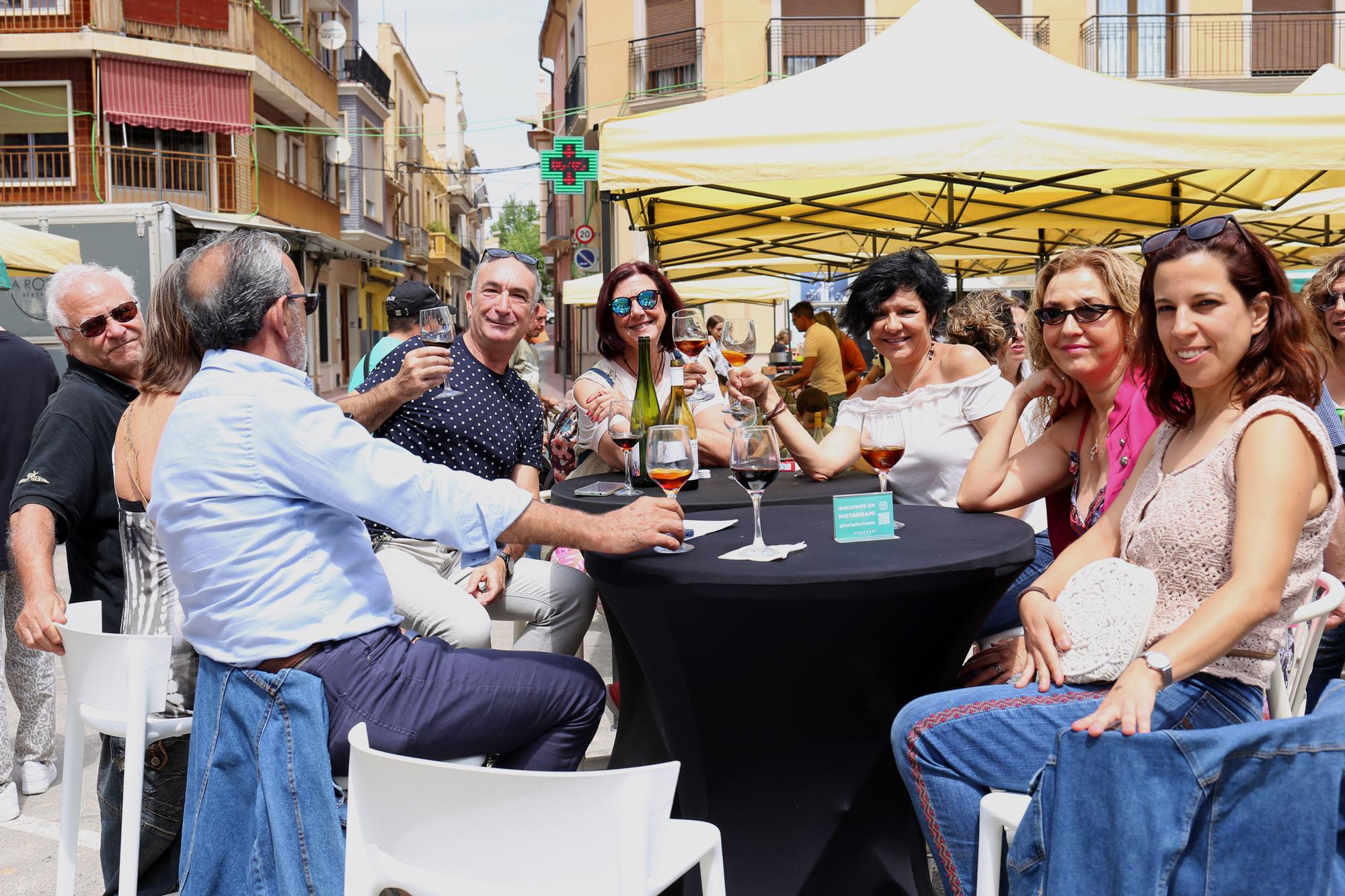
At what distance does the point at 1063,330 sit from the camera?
2982mm

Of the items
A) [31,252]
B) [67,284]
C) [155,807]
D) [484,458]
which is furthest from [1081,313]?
[31,252]

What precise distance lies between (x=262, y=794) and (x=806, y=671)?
1.19 metres

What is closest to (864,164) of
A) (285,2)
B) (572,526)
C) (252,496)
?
(572,526)

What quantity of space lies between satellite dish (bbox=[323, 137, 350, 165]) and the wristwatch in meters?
30.4

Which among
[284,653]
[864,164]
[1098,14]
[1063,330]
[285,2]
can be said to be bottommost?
[284,653]

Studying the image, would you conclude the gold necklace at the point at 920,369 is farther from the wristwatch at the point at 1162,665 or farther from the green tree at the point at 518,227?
the green tree at the point at 518,227

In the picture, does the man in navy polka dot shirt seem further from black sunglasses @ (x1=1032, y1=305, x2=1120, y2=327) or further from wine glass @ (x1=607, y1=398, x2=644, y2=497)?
black sunglasses @ (x1=1032, y1=305, x2=1120, y2=327)

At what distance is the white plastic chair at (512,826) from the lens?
1.52m

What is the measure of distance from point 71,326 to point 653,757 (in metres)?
2.32

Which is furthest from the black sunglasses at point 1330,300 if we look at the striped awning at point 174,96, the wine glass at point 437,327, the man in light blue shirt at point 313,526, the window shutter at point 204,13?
the window shutter at point 204,13

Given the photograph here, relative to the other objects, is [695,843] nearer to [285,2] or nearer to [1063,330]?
[1063,330]

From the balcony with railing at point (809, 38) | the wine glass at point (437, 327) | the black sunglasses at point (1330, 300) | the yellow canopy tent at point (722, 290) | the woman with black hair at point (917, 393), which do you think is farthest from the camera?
the balcony with railing at point (809, 38)

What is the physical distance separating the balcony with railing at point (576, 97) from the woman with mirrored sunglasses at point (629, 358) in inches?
811

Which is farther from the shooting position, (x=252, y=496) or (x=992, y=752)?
(x=252, y=496)
